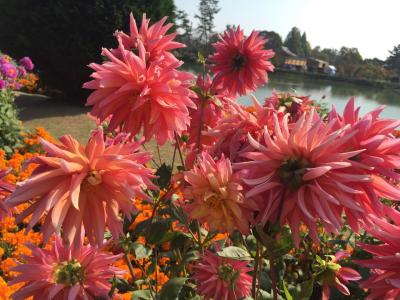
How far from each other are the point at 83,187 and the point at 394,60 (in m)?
51.4

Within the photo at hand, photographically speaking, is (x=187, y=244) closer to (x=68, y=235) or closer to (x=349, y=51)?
(x=68, y=235)

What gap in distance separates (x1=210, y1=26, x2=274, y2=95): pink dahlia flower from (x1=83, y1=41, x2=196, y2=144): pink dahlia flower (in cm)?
55

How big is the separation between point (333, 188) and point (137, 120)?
0.64 m

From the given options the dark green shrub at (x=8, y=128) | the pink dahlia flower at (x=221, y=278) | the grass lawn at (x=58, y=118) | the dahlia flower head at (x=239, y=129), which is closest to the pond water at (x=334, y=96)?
the dahlia flower head at (x=239, y=129)

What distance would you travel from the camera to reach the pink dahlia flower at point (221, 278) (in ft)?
4.56

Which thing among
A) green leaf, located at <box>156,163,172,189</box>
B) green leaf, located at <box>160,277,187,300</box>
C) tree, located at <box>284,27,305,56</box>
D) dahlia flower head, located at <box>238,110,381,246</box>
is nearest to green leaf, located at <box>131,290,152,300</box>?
green leaf, located at <box>160,277,187,300</box>

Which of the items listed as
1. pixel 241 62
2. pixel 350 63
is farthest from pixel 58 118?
pixel 350 63

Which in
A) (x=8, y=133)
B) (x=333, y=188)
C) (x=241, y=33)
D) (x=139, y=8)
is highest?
(x=139, y=8)

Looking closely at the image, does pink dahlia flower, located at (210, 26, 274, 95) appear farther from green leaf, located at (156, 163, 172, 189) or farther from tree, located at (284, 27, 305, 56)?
tree, located at (284, 27, 305, 56)

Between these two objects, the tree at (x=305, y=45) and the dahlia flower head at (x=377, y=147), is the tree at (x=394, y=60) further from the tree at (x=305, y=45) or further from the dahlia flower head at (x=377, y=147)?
the dahlia flower head at (x=377, y=147)

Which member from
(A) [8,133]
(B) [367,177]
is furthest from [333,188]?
(A) [8,133]

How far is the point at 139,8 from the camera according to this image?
27.7ft

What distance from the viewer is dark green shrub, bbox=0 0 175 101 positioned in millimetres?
8336

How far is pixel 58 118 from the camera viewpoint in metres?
8.38
